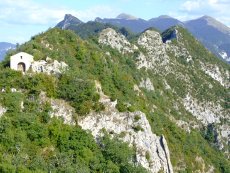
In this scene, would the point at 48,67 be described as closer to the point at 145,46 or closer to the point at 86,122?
the point at 86,122

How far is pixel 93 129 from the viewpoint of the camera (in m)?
75.8

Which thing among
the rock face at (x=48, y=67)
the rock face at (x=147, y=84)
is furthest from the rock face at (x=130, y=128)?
the rock face at (x=147, y=84)

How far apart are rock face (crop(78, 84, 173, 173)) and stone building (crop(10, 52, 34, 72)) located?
39.3ft

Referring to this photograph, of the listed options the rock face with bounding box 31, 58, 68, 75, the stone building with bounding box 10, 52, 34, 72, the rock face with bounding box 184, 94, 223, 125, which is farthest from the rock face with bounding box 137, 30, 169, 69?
the stone building with bounding box 10, 52, 34, 72

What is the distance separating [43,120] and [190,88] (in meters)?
92.4

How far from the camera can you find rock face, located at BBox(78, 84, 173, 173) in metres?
76.3

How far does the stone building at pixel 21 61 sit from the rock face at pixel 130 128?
1197 centimetres

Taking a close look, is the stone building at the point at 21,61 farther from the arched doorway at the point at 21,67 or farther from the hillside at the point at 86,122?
the hillside at the point at 86,122

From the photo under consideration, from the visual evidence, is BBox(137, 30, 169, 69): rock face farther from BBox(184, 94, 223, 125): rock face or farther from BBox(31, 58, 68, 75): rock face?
BBox(31, 58, 68, 75): rock face

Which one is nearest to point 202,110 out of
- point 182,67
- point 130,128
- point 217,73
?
point 182,67

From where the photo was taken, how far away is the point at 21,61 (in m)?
76.9

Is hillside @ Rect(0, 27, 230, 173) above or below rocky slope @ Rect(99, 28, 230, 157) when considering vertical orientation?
above

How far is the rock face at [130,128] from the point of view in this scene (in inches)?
3004

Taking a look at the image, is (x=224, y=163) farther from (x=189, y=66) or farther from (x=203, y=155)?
(x=189, y=66)
